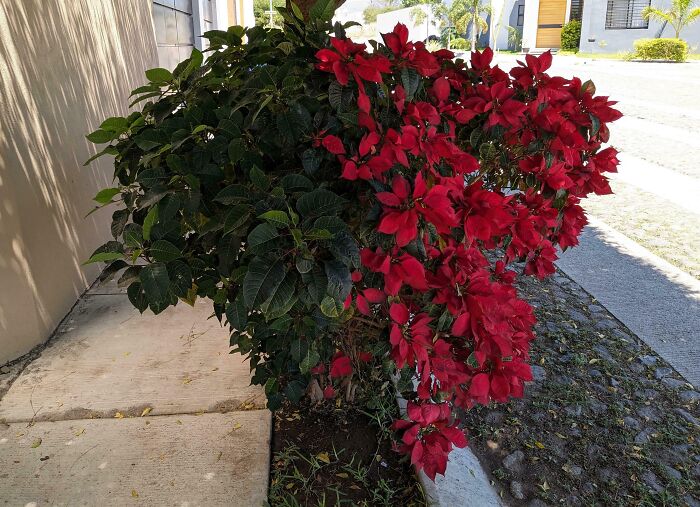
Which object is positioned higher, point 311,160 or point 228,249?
point 311,160

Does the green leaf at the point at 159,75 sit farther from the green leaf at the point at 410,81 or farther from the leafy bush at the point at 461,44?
the leafy bush at the point at 461,44

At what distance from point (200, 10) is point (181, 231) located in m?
8.02

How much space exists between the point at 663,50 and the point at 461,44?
16518 mm

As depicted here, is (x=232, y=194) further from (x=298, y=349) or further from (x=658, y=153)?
(x=658, y=153)

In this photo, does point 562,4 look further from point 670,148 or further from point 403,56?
point 403,56

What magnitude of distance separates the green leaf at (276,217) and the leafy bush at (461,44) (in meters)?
39.9

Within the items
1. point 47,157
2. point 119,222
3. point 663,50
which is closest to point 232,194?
point 119,222

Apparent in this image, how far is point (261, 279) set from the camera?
1404 millimetres

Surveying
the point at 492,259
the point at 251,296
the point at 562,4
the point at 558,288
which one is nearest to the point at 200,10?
the point at 492,259

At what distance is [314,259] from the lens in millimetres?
1459

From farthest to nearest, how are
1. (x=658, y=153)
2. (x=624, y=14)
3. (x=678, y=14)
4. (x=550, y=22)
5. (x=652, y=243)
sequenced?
(x=550, y=22) → (x=624, y=14) → (x=678, y=14) → (x=658, y=153) → (x=652, y=243)

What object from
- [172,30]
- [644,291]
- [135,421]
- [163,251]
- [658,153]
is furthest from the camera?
[658,153]

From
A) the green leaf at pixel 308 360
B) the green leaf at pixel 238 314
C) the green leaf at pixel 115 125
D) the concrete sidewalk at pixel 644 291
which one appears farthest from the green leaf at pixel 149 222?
the concrete sidewalk at pixel 644 291

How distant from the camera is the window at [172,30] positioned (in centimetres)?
650
